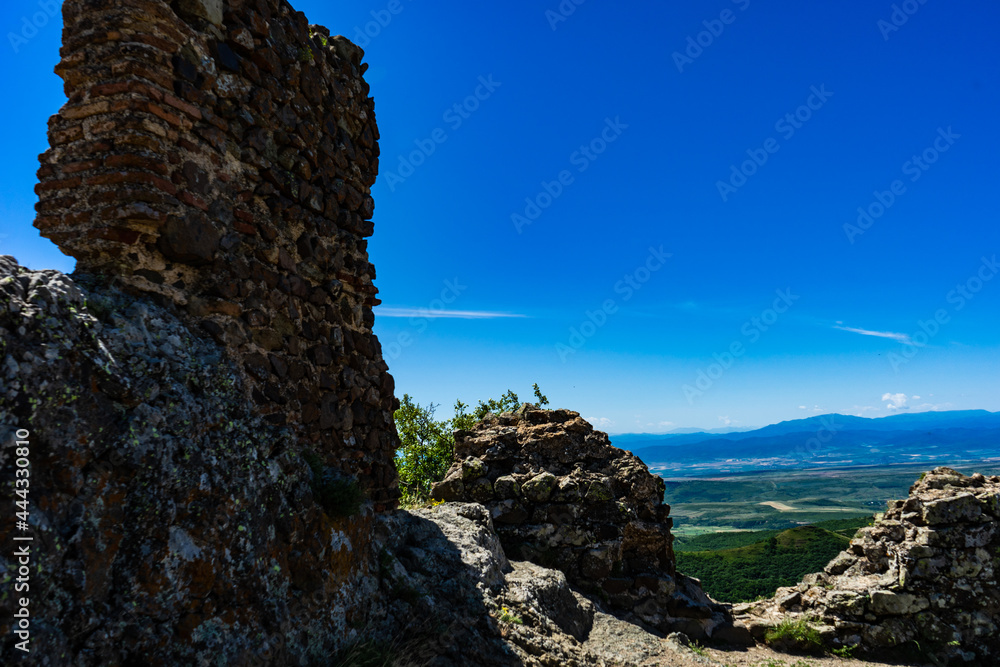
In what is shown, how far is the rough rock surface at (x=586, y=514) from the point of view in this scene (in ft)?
24.2

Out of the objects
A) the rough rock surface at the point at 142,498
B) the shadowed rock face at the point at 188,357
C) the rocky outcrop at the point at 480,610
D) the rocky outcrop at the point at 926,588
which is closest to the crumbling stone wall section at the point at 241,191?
the shadowed rock face at the point at 188,357

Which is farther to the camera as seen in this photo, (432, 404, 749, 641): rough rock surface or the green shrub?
the green shrub

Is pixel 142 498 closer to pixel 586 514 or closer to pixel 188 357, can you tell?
pixel 188 357

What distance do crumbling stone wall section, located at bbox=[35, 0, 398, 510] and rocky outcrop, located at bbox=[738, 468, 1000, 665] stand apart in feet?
21.8

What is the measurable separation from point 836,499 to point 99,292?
17473cm

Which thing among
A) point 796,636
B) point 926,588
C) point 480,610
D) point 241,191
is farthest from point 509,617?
point 926,588

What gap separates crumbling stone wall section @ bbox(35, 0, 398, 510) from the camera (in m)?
3.15

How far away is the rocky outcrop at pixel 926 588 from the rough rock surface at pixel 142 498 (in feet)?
24.0

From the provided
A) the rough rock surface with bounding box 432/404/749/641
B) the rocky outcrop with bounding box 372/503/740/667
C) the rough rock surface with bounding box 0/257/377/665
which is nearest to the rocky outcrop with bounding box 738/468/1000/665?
the rough rock surface with bounding box 432/404/749/641

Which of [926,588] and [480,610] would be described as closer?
[480,610]

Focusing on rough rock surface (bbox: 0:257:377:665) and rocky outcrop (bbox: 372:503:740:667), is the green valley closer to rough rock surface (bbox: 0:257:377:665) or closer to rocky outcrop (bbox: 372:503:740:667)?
rocky outcrop (bbox: 372:503:740:667)

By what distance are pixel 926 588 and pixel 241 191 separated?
9.64 m

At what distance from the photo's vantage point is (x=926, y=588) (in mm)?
7203

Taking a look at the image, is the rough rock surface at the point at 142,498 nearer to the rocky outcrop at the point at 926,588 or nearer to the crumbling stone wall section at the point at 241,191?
the crumbling stone wall section at the point at 241,191
